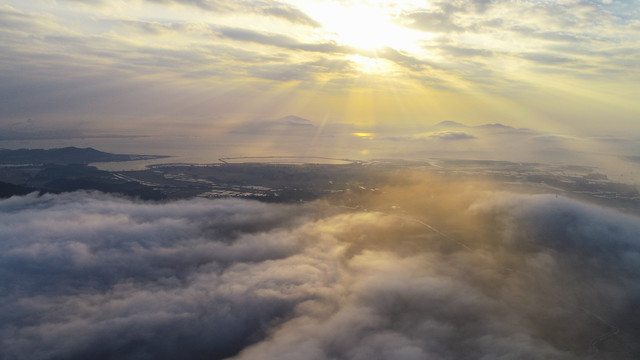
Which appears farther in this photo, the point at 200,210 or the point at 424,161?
the point at 424,161

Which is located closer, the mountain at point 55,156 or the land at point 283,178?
the land at point 283,178

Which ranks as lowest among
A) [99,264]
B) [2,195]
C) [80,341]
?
[80,341]

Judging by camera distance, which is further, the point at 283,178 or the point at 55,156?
the point at 55,156

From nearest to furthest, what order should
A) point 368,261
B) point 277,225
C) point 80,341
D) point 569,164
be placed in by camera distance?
point 80,341 → point 368,261 → point 277,225 → point 569,164

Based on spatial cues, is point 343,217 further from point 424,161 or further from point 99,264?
point 424,161

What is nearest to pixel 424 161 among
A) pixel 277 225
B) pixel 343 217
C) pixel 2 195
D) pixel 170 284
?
pixel 343 217

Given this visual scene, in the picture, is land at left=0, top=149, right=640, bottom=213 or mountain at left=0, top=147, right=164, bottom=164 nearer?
land at left=0, top=149, right=640, bottom=213

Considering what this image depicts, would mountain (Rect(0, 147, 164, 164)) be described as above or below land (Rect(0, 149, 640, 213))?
above

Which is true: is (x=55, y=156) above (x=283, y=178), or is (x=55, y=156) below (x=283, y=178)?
above
